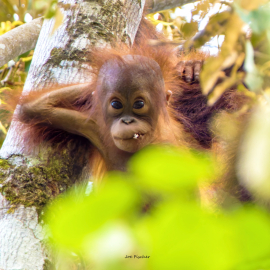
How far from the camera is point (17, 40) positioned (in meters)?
2.21

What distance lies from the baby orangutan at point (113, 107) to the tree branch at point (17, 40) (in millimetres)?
804

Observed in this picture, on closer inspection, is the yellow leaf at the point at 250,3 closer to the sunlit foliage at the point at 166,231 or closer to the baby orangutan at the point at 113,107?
the sunlit foliage at the point at 166,231

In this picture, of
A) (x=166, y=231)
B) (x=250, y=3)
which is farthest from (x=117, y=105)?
(x=166, y=231)

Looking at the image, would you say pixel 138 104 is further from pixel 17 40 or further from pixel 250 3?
pixel 17 40

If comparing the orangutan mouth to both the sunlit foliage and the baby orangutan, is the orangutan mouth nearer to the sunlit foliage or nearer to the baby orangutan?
the baby orangutan

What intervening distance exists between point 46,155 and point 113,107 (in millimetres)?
344

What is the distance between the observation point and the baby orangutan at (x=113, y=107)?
4.63ft

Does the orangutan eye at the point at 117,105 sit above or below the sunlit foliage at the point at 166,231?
below

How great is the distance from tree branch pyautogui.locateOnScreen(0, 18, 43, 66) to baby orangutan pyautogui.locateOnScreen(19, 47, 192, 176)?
31.6 inches

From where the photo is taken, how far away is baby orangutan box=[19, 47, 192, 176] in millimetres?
1412

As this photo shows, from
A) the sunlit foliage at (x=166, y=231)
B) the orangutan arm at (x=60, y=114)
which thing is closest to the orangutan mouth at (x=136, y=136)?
the orangutan arm at (x=60, y=114)

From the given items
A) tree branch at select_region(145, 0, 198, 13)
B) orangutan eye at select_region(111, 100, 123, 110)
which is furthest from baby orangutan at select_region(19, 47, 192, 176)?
tree branch at select_region(145, 0, 198, 13)

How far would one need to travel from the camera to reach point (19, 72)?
8.91 feet

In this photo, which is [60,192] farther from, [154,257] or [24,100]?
[154,257]
